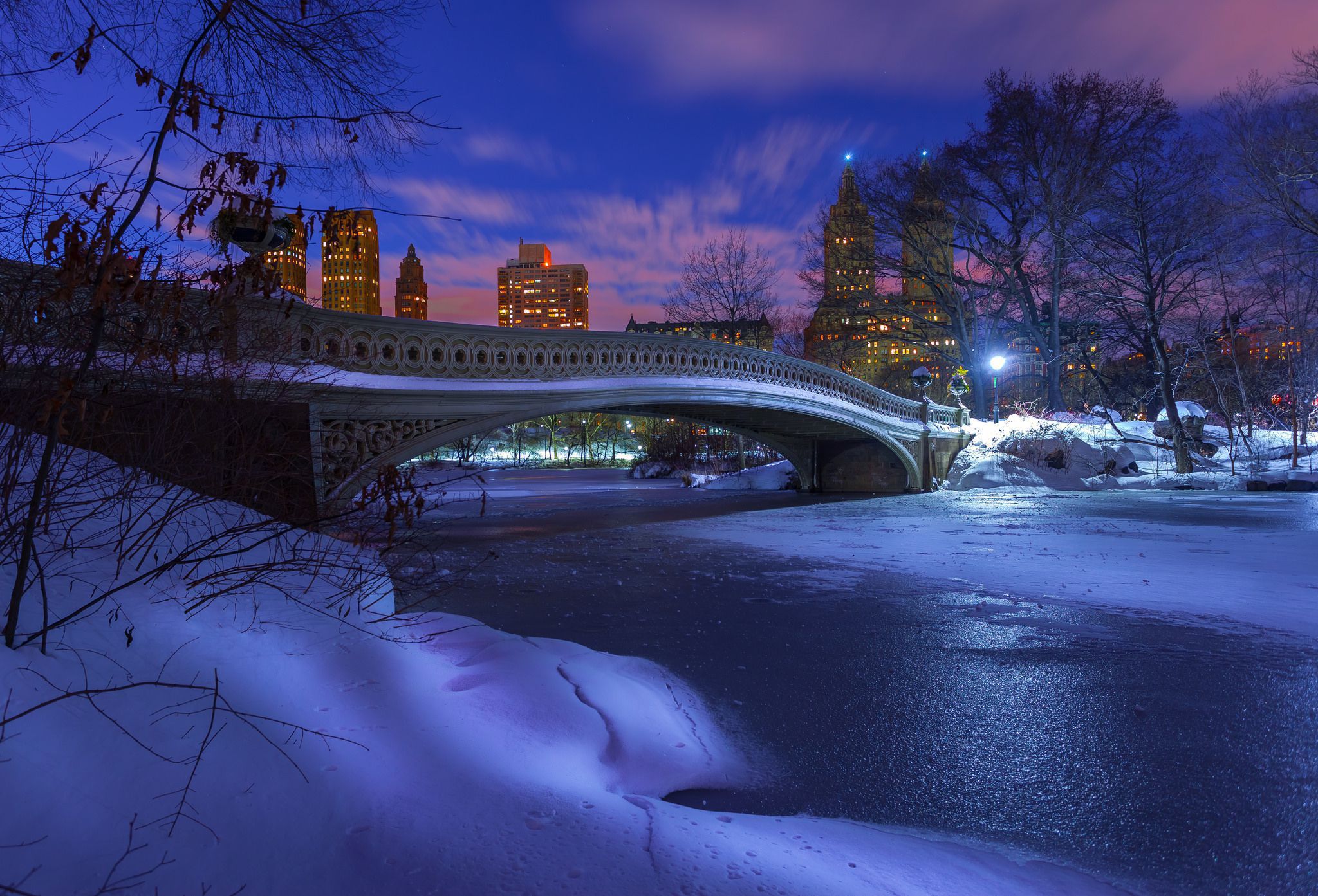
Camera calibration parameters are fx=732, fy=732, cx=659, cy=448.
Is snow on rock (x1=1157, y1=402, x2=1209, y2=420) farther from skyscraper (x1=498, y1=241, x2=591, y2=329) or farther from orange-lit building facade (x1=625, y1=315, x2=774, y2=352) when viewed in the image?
skyscraper (x1=498, y1=241, x2=591, y2=329)

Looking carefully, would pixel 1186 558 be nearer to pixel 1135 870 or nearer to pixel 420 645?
pixel 1135 870

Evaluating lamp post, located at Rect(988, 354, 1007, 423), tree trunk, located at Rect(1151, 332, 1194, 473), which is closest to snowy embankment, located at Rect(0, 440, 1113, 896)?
tree trunk, located at Rect(1151, 332, 1194, 473)

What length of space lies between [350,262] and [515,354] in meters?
6.43

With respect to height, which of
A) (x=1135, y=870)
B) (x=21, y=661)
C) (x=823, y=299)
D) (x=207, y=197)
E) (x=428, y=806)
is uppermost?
(x=823, y=299)

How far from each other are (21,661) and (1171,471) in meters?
27.5

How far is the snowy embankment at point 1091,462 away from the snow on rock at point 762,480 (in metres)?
5.17

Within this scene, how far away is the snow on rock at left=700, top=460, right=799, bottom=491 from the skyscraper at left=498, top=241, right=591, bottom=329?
160ft

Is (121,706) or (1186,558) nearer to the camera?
(121,706)

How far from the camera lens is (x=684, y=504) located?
60.6 ft

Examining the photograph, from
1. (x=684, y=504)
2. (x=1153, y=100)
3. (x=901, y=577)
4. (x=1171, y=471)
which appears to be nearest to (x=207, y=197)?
(x=901, y=577)

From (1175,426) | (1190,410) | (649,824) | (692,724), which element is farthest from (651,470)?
(649,824)

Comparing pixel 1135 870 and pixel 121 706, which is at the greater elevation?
pixel 121 706

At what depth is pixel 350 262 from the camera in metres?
5.29

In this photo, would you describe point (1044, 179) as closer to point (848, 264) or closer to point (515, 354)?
point (848, 264)
